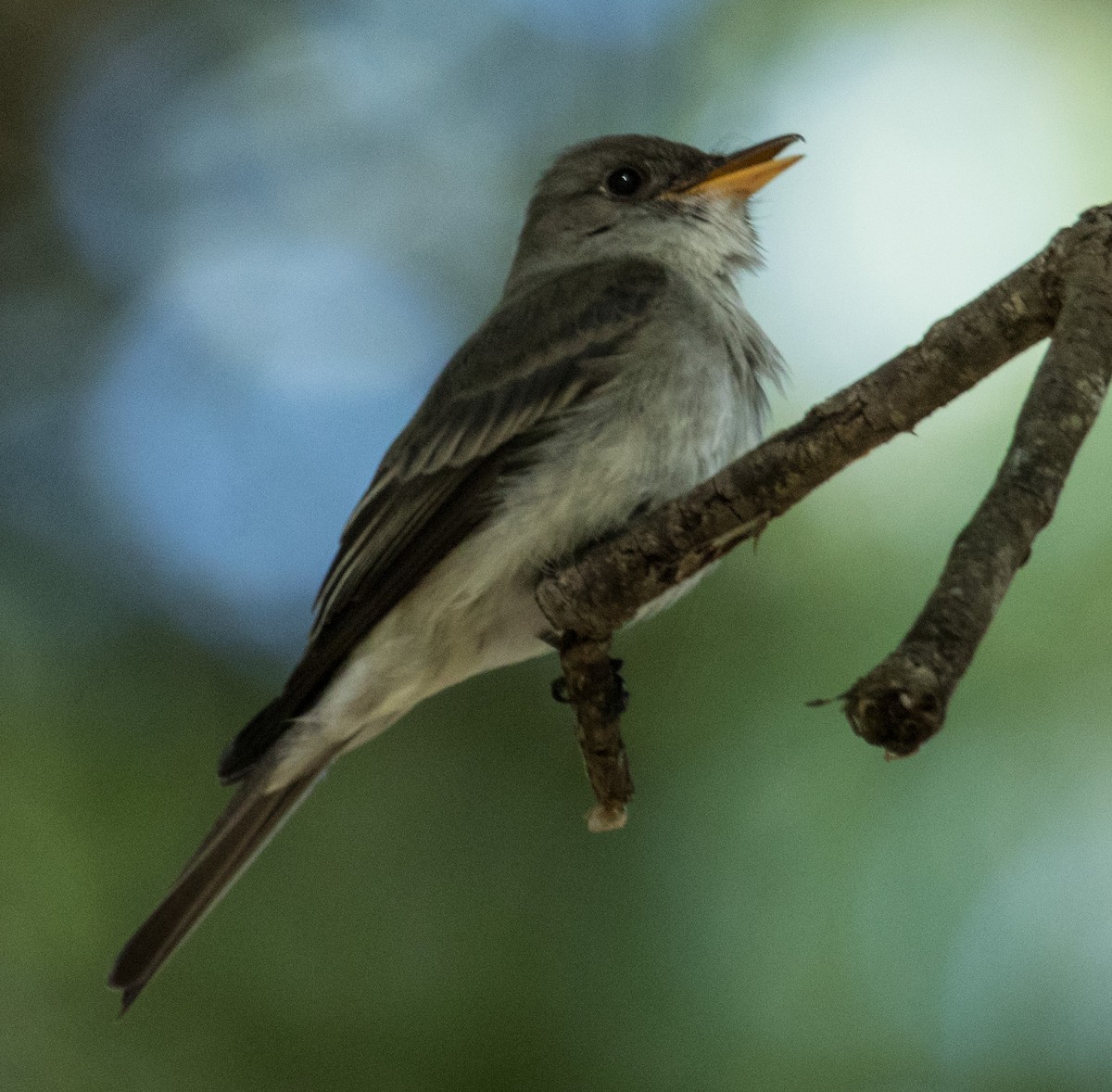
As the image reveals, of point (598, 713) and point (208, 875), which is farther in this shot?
point (208, 875)

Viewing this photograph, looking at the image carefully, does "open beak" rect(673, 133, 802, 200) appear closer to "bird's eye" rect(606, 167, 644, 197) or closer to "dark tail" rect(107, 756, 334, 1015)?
"bird's eye" rect(606, 167, 644, 197)

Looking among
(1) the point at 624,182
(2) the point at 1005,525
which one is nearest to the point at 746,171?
(1) the point at 624,182

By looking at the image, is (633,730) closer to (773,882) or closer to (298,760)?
(773,882)

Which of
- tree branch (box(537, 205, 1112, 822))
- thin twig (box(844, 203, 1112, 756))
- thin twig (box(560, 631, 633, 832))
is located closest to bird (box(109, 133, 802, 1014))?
thin twig (box(560, 631, 633, 832))

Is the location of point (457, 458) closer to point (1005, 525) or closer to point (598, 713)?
point (598, 713)

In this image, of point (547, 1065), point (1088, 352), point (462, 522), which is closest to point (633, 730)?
point (547, 1065)

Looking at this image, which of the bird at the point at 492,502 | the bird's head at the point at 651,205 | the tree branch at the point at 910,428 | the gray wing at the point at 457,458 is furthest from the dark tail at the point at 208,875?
the bird's head at the point at 651,205

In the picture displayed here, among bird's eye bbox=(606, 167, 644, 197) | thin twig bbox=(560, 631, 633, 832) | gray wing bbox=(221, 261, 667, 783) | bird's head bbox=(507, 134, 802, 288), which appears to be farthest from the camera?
bird's eye bbox=(606, 167, 644, 197)
